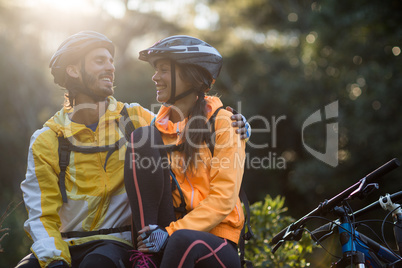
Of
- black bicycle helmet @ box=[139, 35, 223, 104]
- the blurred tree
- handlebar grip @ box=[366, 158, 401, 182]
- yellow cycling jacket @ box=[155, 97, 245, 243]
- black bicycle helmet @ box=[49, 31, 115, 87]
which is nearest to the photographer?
handlebar grip @ box=[366, 158, 401, 182]

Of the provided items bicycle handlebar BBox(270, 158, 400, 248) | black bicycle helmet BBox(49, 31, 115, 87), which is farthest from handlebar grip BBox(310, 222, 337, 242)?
black bicycle helmet BBox(49, 31, 115, 87)

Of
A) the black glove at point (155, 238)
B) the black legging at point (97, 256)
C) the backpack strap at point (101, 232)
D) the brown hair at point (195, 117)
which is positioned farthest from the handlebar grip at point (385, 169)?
the backpack strap at point (101, 232)

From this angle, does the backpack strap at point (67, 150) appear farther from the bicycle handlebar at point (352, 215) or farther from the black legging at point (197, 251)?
the bicycle handlebar at point (352, 215)

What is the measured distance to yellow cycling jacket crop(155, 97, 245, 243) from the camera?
2.93m

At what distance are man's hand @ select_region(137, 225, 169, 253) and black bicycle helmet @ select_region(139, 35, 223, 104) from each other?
3.53 ft

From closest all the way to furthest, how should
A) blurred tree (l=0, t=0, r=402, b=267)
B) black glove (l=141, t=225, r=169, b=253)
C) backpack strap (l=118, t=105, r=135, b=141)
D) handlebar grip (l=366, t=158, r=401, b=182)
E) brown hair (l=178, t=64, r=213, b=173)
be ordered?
1. handlebar grip (l=366, t=158, r=401, b=182)
2. black glove (l=141, t=225, r=169, b=253)
3. brown hair (l=178, t=64, r=213, b=173)
4. backpack strap (l=118, t=105, r=135, b=141)
5. blurred tree (l=0, t=0, r=402, b=267)

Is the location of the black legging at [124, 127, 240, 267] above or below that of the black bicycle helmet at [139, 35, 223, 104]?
below

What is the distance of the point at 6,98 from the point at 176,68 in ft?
60.2

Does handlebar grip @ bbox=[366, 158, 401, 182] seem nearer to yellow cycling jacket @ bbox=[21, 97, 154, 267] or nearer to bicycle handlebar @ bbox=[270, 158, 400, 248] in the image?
bicycle handlebar @ bbox=[270, 158, 400, 248]

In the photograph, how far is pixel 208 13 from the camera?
26500 mm

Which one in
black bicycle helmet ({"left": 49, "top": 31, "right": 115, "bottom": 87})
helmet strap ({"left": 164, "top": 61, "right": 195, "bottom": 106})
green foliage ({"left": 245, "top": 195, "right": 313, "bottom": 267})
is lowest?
green foliage ({"left": 245, "top": 195, "right": 313, "bottom": 267})

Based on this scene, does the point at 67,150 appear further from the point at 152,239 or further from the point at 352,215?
the point at 352,215

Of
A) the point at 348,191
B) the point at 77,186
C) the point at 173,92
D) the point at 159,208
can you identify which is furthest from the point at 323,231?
the point at 77,186

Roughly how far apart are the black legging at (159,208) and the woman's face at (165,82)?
0.46 m
